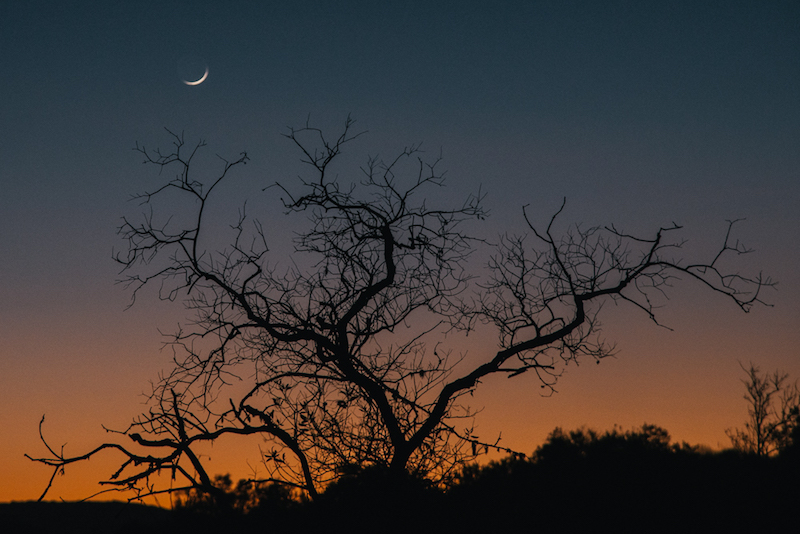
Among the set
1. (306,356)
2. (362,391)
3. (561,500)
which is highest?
(306,356)

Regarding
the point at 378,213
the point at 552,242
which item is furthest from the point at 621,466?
the point at 378,213

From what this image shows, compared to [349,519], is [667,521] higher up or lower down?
lower down

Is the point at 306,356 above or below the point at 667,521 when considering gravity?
above

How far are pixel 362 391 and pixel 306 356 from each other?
88 centimetres

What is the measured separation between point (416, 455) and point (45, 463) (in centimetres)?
435

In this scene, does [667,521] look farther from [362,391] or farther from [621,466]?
[362,391]

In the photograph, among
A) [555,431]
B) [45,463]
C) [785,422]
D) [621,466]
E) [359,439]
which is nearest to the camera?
[45,463]

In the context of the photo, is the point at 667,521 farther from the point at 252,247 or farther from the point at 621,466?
the point at 252,247

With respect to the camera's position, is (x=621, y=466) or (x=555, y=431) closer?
(x=621, y=466)

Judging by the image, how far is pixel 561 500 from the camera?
1717 cm

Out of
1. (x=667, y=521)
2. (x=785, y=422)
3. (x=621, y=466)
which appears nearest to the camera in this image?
(x=667, y=521)

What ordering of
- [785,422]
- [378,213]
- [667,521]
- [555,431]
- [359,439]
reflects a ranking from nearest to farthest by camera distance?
[359,439], [378,213], [667,521], [555,431], [785,422]

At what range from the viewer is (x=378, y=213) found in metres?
7.88

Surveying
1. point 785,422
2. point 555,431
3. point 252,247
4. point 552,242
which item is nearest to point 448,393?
point 552,242
